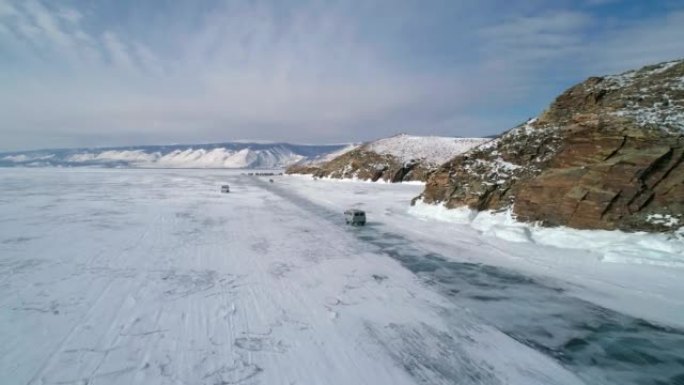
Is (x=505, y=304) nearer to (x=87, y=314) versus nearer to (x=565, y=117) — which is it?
(x=87, y=314)

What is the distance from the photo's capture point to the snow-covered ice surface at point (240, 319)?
6781 millimetres

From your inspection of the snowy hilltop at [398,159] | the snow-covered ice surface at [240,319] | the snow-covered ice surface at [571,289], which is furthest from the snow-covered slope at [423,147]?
the snow-covered ice surface at [240,319]

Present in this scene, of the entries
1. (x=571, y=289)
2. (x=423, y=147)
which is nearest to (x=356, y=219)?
(x=571, y=289)

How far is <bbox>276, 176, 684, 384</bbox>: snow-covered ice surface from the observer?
7609 millimetres

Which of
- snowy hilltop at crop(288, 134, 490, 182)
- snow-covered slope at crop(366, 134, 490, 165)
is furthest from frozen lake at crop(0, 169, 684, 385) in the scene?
snow-covered slope at crop(366, 134, 490, 165)

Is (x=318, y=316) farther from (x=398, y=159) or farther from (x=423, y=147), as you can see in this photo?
(x=423, y=147)

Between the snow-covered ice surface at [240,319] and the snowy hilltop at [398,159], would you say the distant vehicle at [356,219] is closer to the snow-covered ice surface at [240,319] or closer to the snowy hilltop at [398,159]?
the snow-covered ice surface at [240,319]

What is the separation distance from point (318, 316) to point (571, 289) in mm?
7969

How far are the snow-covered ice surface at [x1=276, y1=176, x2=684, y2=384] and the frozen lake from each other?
2.3 inches

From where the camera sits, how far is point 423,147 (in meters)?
87.3

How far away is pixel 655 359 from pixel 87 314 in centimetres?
1270

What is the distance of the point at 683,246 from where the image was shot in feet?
45.8

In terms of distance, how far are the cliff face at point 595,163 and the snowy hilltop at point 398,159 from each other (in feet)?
128

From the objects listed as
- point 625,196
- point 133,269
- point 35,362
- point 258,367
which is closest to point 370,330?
point 258,367
